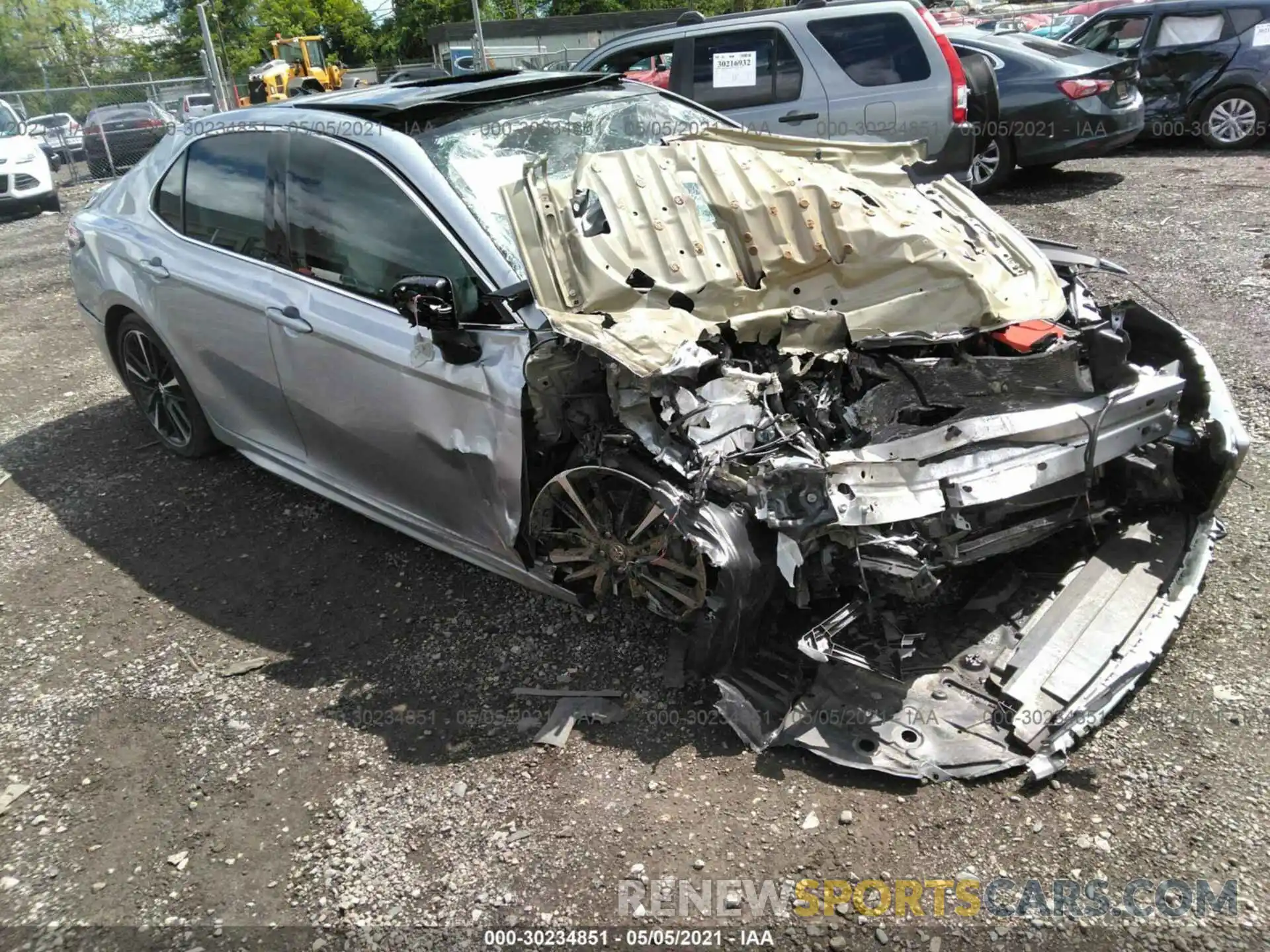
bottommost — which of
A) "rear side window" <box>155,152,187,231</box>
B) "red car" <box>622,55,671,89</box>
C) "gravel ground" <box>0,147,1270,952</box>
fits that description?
"gravel ground" <box>0,147,1270,952</box>

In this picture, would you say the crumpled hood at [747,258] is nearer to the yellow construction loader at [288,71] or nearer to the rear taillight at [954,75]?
the rear taillight at [954,75]

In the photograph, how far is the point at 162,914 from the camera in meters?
2.51

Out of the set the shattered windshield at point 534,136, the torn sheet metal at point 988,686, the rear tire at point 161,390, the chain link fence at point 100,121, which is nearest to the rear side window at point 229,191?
the rear tire at point 161,390

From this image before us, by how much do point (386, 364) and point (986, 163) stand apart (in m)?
7.91

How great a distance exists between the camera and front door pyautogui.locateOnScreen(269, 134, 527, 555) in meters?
3.10

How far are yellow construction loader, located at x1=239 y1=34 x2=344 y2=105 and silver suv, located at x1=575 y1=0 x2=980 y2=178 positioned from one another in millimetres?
13554

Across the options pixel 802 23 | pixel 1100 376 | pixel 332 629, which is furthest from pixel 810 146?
pixel 802 23

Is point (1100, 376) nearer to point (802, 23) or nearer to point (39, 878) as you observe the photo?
point (39, 878)

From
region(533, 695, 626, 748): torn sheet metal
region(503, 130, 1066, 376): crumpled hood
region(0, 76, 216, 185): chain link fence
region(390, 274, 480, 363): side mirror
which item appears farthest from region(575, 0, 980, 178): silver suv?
region(0, 76, 216, 185): chain link fence

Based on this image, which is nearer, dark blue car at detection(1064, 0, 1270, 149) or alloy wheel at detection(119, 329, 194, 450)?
alloy wheel at detection(119, 329, 194, 450)

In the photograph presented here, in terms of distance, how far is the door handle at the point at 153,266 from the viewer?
4.34 m

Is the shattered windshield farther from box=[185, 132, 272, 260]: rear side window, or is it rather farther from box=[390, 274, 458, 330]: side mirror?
box=[185, 132, 272, 260]: rear side window

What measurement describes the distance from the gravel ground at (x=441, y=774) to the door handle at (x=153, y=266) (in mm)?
1227

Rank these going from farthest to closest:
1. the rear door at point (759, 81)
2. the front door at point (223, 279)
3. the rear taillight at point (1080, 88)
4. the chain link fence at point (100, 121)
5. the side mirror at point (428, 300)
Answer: the chain link fence at point (100, 121)
the rear taillight at point (1080, 88)
the rear door at point (759, 81)
the front door at point (223, 279)
the side mirror at point (428, 300)
